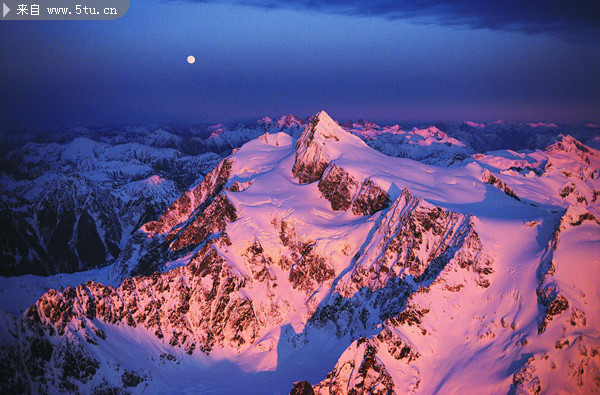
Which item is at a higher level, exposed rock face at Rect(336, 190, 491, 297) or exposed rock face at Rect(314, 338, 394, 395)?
exposed rock face at Rect(336, 190, 491, 297)

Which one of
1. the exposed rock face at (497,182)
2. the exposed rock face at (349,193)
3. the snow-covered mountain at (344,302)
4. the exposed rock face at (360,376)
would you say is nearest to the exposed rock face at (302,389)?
the snow-covered mountain at (344,302)

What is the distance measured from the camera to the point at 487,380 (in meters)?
85.3

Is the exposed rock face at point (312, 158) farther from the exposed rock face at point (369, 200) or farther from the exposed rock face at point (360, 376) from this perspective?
the exposed rock face at point (360, 376)

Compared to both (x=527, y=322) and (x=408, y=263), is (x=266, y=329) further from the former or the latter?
(x=527, y=322)

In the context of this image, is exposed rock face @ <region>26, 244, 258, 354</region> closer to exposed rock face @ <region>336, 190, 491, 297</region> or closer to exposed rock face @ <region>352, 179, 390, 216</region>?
exposed rock face @ <region>336, 190, 491, 297</region>

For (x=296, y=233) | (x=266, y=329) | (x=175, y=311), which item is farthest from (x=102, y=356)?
(x=296, y=233)

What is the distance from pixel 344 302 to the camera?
124 m

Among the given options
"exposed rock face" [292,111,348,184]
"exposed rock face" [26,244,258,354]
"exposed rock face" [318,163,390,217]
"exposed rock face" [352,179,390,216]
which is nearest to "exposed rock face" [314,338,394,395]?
"exposed rock face" [26,244,258,354]

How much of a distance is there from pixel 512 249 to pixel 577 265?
1514cm

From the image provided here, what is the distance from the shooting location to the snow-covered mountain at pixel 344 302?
288 ft

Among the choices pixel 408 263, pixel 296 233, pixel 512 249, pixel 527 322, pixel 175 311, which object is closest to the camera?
pixel 527 322

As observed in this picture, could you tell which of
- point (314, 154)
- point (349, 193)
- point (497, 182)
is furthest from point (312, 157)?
point (497, 182)

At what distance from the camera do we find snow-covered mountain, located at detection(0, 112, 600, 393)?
87750 mm

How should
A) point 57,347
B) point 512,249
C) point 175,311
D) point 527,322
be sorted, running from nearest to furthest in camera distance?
point 527,322 < point 57,347 < point 512,249 < point 175,311
